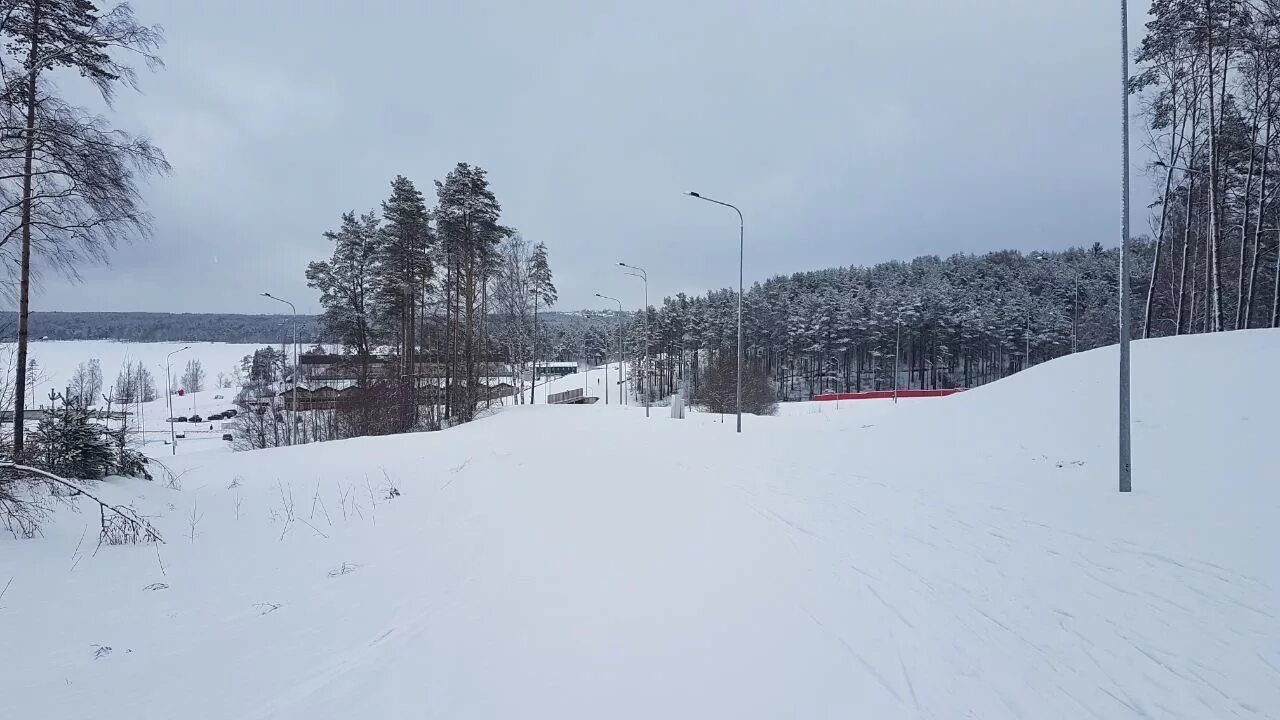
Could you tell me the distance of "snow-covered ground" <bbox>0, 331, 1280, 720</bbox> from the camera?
3.44 metres

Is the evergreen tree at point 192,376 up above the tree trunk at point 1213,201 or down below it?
below

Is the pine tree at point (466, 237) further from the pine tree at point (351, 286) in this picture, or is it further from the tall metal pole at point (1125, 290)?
the tall metal pole at point (1125, 290)

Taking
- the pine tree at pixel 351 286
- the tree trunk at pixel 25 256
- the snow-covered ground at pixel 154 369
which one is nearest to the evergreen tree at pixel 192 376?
the snow-covered ground at pixel 154 369

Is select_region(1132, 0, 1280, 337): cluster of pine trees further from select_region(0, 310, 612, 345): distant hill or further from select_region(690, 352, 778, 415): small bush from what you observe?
select_region(0, 310, 612, 345): distant hill

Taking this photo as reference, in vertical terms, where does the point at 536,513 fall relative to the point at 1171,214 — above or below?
below

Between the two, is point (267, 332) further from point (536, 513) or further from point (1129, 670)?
point (1129, 670)

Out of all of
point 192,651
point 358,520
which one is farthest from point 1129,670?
point 358,520

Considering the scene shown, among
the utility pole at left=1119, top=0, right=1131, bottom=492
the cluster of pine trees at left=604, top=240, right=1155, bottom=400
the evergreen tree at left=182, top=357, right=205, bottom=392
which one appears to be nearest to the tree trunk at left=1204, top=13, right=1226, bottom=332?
the utility pole at left=1119, top=0, right=1131, bottom=492

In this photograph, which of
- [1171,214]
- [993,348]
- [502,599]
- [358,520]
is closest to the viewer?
[502,599]

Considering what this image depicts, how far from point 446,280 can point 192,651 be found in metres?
31.2

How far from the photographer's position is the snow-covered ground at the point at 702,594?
11.3ft

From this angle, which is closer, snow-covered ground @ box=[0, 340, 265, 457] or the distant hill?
snow-covered ground @ box=[0, 340, 265, 457]

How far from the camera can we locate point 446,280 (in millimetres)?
33062

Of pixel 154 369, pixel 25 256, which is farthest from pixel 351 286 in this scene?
pixel 154 369
